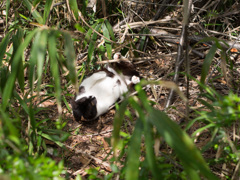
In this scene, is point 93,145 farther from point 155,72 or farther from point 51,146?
point 155,72

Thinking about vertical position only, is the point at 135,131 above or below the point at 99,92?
above

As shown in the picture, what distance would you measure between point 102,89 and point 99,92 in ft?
0.13

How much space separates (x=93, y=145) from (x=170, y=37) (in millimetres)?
1297

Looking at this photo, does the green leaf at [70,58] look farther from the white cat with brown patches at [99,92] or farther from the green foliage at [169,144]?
the white cat with brown patches at [99,92]

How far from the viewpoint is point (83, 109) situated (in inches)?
87.9

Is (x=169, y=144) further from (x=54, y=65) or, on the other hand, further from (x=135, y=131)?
(x=54, y=65)

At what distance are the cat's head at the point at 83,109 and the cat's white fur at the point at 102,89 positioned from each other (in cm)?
6

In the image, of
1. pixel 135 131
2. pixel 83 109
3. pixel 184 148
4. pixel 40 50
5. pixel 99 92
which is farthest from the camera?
pixel 99 92

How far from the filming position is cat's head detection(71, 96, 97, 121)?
2.23m

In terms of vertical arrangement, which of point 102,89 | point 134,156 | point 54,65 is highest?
point 54,65

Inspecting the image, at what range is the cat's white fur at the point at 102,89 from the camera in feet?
7.72

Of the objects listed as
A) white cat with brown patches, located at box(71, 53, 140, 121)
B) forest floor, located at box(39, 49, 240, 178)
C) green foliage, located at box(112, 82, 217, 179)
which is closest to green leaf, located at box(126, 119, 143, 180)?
green foliage, located at box(112, 82, 217, 179)

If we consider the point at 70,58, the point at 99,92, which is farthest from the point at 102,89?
the point at 70,58

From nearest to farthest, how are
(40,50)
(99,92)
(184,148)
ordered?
(184,148) → (40,50) → (99,92)
